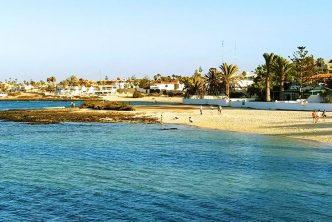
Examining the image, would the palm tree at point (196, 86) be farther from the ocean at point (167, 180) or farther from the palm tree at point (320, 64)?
the ocean at point (167, 180)

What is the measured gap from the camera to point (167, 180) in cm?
2550

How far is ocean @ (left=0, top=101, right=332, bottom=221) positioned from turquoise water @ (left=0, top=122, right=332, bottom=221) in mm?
45

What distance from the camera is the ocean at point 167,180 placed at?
19.0 metres

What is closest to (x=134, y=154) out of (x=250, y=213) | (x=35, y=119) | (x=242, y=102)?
(x=250, y=213)

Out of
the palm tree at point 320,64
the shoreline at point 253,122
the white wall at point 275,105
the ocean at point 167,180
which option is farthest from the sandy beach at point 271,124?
the palm tree at point 320,64

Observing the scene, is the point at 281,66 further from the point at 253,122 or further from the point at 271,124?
the point at 271,124

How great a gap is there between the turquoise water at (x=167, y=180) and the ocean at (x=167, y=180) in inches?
1.8

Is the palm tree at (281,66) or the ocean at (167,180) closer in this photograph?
the ocean at (167,180)

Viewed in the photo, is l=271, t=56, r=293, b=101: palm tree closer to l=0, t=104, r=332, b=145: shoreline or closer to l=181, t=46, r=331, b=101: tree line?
l=181, t=46, r=331, b=101: tree line

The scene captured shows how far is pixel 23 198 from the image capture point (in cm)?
2161

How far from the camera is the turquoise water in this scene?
62.4 feet

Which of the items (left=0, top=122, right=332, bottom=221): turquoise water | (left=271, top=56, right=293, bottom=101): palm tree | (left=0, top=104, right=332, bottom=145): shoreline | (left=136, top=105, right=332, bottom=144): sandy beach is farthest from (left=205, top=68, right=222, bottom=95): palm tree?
(left=0, top=122, right=332, bottom=221): turquoise water

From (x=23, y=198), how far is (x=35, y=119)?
54.2 m

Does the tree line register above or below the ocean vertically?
above
